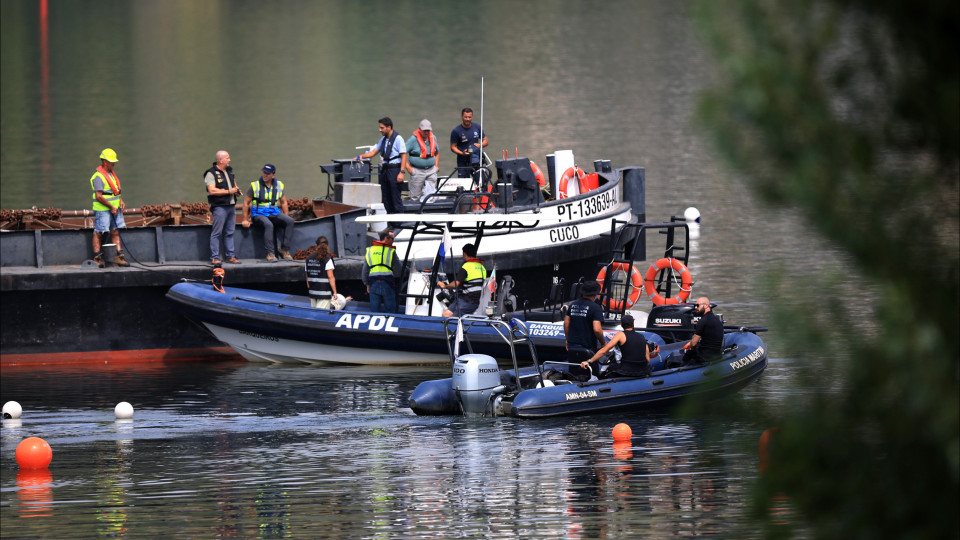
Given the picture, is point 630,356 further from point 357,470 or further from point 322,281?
point 322,281

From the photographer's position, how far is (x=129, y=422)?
1557 cm

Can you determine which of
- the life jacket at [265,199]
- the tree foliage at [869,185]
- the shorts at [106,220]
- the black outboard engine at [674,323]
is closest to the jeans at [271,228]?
the life jacket at [265,199]

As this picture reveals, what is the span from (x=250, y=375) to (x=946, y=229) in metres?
15.4

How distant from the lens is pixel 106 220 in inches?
768

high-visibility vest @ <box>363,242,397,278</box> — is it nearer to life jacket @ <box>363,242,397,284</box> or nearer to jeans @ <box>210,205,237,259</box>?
life jacket @ <box>363,242,397,284</box>

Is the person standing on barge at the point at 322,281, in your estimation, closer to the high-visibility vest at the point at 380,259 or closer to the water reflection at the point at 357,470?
the high-visibility vest at the point at 380,259

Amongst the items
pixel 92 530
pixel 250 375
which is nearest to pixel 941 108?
pixel 92 530

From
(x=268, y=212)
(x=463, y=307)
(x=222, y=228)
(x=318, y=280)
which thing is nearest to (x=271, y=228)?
(x=268, y=212)

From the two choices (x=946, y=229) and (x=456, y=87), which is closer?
(x=946, y=229)

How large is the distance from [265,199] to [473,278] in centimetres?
421

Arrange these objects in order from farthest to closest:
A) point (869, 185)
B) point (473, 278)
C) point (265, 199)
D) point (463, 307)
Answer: point (265, 199) → point (463, 307) → point (473, 278) → point (869, 185)

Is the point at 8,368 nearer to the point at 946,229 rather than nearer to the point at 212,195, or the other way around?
the point at 212,195

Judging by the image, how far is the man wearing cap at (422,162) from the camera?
2192cm

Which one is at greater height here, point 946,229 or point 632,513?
point 946,229
